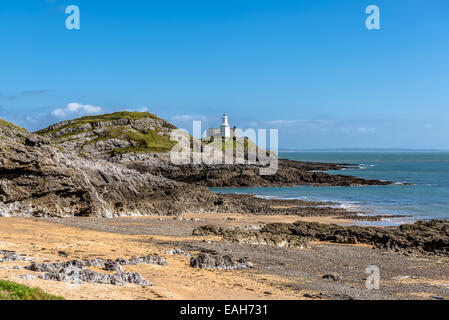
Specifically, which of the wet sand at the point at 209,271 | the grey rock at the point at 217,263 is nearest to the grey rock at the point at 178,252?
the wet sand at the point at 209,271

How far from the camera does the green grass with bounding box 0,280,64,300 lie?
1164 cm

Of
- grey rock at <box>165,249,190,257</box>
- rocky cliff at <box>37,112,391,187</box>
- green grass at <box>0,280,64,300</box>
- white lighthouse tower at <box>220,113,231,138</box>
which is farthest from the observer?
white lighthouse tower at <box>220,113,231,138</box>

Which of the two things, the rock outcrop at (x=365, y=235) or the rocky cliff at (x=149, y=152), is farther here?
the rocky cliff at (x=149, y=152)

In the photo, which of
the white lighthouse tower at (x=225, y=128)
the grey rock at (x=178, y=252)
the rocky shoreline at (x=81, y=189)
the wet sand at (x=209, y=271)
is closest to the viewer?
the wet sand at (x=209, y=271)

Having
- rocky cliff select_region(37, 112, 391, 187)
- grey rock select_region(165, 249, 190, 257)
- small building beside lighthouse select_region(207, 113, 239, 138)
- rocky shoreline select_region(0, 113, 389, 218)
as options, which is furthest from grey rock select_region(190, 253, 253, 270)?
small building beside lighthouse select_region(207, 113, 239, 138)

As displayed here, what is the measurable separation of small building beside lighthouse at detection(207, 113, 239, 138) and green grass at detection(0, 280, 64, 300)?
145 metres

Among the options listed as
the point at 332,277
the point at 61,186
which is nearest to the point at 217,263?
the point at 332,277

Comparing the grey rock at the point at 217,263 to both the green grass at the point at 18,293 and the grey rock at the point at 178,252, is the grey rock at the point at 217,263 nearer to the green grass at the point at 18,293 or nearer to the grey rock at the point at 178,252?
the grey rock at the point at 178,252

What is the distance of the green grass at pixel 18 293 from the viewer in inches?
458

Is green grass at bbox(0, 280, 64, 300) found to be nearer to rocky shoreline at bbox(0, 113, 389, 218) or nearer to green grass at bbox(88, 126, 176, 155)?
rocky shoreline at bbox(0, 113, 389, 218)

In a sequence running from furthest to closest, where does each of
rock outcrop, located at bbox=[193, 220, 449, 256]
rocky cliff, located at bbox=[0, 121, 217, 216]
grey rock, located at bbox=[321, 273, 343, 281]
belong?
rocky cliff, located at bbox=[0, 121, 217, 216]
rock outcrop, located at bbox=[193, 220, 449, 256]
grey rock, located at bbox=[321, 273, 343, 281]

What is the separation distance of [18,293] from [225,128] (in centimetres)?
14795
